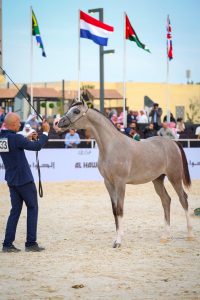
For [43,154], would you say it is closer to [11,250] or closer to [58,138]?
[58,138]

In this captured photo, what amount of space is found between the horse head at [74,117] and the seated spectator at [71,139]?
9.84 metres

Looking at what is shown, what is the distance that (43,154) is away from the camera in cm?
1936

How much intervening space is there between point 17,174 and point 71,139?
11.6 meters

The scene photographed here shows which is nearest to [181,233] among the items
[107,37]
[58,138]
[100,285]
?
[100,285]

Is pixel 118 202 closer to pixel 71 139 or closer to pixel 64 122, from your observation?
pixel 64 122

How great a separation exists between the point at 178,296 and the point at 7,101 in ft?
107

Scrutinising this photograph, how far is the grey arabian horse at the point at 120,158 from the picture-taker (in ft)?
31.9

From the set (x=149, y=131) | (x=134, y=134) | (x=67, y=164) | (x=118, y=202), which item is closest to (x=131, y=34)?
(x=149, y=131)

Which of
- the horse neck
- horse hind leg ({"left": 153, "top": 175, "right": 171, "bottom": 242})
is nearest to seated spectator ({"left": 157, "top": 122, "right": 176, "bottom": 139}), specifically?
horse hind leg ({"left": 153, "top": 175, "right": 171, "bottom": 242})

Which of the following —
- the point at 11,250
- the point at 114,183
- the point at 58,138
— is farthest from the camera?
the point at 58,138

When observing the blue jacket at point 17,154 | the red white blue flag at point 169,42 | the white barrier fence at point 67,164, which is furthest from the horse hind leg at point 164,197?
the red white blue flag at point 169,42

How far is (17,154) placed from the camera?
8.91 metres

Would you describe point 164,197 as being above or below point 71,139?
below

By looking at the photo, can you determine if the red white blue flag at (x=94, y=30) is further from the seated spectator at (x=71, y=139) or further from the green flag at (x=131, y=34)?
the seated spectator at (x=71, y=139)
